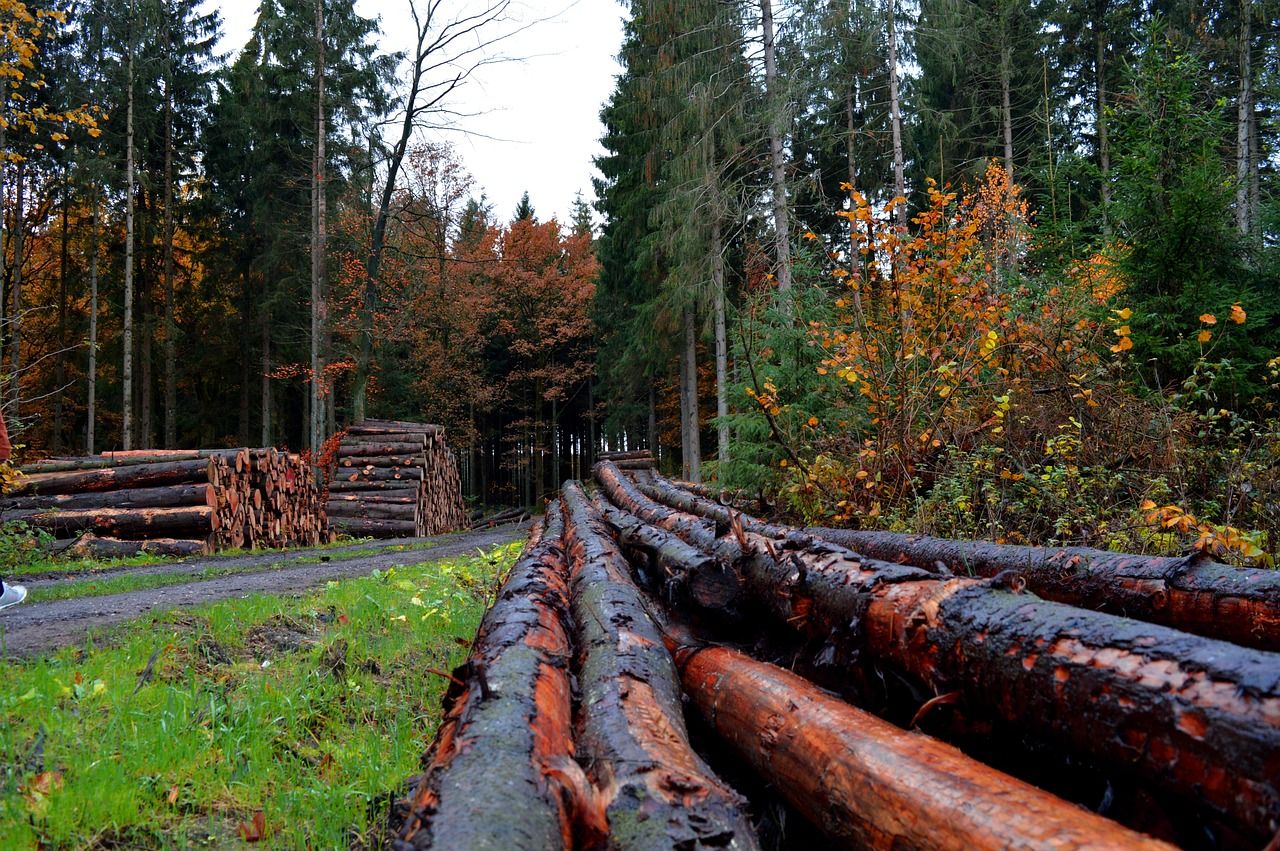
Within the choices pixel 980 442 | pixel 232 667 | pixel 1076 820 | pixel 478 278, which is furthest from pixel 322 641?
pixel 478 278

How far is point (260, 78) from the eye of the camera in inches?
909

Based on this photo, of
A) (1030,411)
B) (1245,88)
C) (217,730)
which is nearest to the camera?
(217,730)

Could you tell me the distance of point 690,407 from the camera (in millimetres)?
20938

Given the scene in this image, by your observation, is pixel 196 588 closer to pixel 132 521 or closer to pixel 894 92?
pixel 132 521

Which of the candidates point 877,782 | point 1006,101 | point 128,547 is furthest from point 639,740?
point 1006,101

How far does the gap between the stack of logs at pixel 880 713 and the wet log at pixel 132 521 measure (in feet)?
29.3

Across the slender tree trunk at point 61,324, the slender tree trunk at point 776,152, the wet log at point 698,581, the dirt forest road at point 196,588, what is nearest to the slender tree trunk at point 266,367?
the slender tree trunk at point 61,324

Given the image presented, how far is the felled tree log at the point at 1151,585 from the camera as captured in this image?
231 cm

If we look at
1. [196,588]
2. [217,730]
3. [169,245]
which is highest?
[169,245]

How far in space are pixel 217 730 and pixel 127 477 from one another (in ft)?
33.2

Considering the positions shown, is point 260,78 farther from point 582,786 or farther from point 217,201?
point 582,786

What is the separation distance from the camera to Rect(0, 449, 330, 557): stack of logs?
970cm

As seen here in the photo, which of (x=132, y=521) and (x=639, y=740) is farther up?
(x=639, y=740)

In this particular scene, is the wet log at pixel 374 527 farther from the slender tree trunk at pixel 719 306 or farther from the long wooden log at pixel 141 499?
the slender tree trunk at pixel 719 306
